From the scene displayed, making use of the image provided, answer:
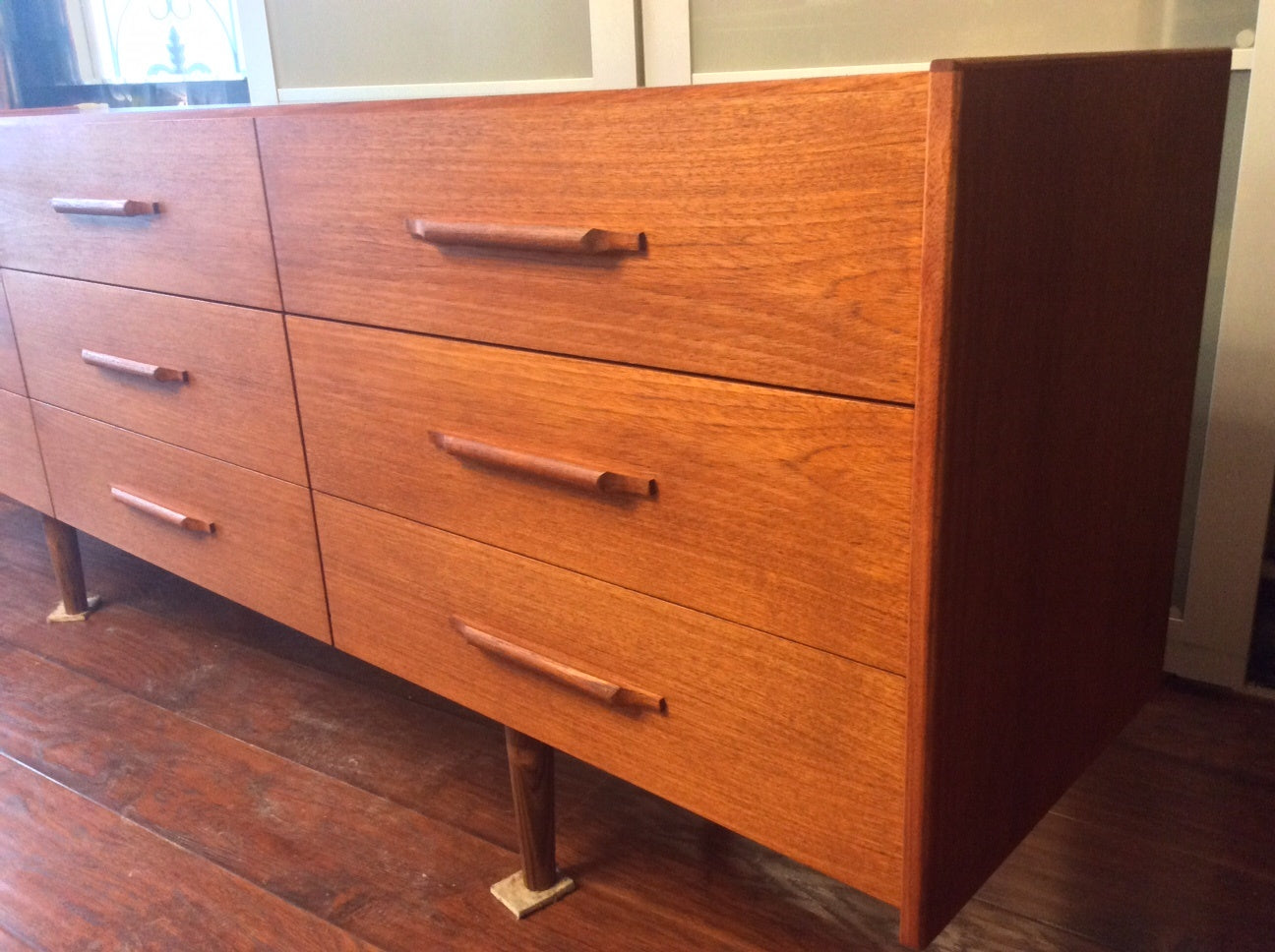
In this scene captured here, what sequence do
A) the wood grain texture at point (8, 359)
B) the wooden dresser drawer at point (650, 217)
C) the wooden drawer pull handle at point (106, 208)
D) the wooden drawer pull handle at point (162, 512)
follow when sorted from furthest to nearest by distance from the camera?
the wood grain texture at point (8, 359) → the wooden drawer pull handle at point (162, 512) → the wooden drawer pull handle at point (106, 208) → the wooden dresser drawer at point (650, 217)

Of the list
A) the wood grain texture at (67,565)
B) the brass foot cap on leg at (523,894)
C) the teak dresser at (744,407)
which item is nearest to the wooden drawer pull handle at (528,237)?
the teak dresser at (744,407)

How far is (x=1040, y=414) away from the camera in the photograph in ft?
2.36

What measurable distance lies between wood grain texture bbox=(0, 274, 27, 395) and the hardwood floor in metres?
0.40

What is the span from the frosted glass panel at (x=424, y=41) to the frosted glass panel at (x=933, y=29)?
0.24m

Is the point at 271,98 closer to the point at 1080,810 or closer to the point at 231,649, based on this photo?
the point at 231,649

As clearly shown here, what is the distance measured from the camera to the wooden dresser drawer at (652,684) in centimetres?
73

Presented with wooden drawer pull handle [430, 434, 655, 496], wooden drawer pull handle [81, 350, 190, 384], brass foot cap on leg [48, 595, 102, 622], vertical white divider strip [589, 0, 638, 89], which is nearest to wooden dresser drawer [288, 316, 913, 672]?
wooden drawer pull handle [430, 434, 655, 496]

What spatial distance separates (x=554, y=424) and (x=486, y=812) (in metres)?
0.55

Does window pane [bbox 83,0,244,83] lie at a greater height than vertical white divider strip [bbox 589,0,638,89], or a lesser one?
greater

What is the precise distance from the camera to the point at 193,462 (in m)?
1.18

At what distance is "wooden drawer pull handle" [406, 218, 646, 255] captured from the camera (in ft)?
2.41

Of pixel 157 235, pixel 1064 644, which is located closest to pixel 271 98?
pixel 157 235

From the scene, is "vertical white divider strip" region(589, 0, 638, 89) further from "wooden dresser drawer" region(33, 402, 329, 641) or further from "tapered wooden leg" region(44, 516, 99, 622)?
"tapered wooden leg" region(44, 516, 99, 622)

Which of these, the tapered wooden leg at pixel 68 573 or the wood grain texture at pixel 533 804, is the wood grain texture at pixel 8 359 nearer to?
the tapered wooden leg at pixel 68 573
